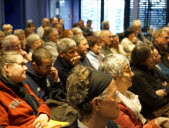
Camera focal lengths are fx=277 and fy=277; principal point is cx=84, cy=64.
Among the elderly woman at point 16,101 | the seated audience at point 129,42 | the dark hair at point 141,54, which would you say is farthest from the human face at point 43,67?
the seated audience at point 129,42

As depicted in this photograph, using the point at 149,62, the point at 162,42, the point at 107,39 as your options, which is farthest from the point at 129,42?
the point at 149,62

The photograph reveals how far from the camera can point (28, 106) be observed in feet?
7.38

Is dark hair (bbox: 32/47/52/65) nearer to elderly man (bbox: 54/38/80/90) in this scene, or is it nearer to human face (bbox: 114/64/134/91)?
elderly man (bbox: 54/38/80/90)

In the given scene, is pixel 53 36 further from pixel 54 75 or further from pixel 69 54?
pixel 54 75

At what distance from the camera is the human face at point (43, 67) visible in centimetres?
270

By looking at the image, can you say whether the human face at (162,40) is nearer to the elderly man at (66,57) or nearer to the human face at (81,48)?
the human face at (81,48)

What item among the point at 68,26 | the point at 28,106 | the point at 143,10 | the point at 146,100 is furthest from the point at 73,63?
the point at 68,26

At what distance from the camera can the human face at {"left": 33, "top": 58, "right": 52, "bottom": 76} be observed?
8.86ft

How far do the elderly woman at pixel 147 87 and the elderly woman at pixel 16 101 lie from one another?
3.28 ft

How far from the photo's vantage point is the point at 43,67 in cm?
270

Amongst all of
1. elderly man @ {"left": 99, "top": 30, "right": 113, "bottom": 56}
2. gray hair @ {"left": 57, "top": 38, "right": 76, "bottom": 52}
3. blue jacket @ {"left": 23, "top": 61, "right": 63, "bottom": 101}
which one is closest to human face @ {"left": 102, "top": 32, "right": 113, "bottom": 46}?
elderly man @ {"left": 99, "top": 30, "right": 113, "bottom": 56}

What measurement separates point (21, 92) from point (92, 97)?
37.0 inches

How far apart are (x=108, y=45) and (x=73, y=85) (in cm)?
361

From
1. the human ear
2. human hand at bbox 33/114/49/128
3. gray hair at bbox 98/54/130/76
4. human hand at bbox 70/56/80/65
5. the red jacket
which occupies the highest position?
gray hair at bbox 98/54/130/76
